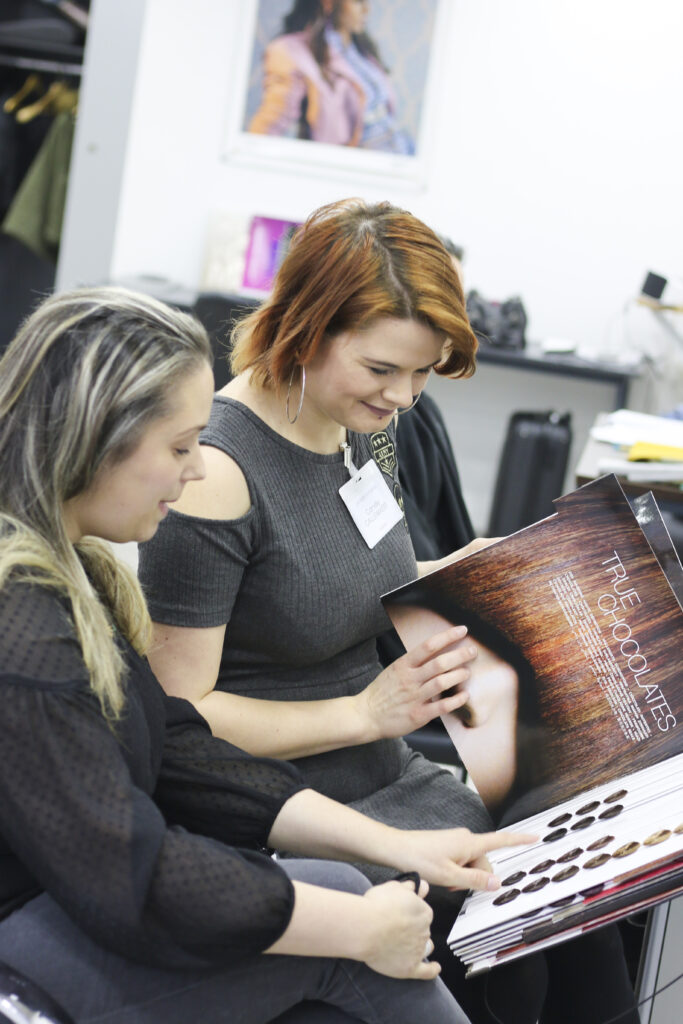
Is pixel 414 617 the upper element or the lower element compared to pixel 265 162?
lower

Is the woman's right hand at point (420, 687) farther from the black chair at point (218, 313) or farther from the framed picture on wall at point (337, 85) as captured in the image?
the framed picture on wall at point (337, 85)

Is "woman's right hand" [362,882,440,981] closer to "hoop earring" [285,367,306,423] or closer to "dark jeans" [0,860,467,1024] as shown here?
"dark jeans" [0,860,467,1024]

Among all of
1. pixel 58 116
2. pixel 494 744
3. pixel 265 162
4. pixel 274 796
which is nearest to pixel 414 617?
pixel 494 744

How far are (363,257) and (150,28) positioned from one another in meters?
3.60

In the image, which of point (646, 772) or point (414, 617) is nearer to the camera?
point (646, 772)

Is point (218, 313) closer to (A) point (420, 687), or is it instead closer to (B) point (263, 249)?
(A) point (420, 687)

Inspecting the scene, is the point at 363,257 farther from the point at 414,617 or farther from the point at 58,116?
the point at 58,116

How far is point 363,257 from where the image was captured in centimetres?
134

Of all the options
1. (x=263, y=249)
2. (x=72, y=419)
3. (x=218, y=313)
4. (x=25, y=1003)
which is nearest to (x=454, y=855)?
(x=25, y=1003)

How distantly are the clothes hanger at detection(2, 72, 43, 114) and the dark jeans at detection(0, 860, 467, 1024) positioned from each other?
4655 millimetres

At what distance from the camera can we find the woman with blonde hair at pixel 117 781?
0.90 meters

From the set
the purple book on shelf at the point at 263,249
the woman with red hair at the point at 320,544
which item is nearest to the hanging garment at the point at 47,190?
the purple book on shelf at the point at 263,249

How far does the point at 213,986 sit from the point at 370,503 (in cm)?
70

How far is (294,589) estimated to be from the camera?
1.38 m
